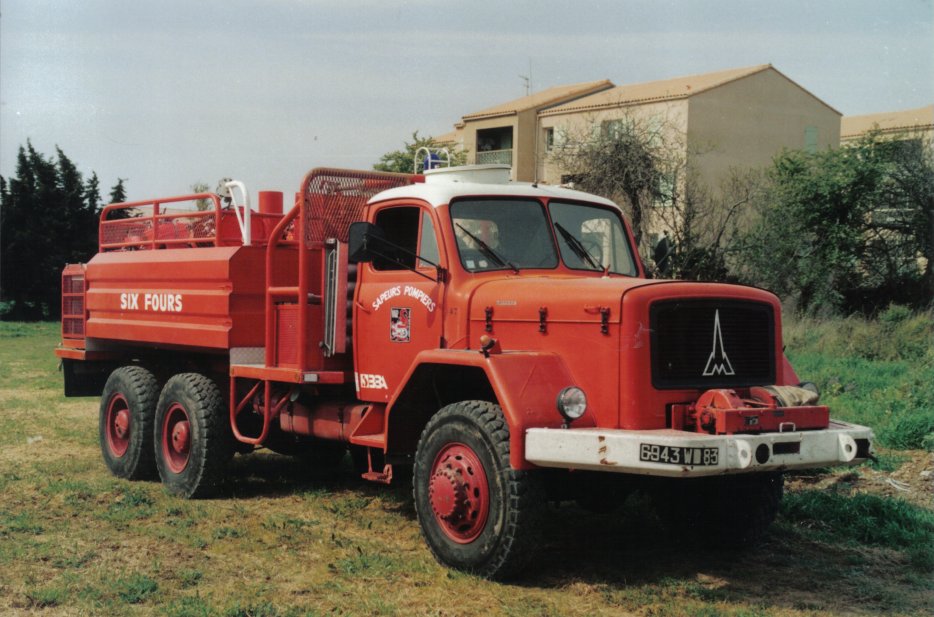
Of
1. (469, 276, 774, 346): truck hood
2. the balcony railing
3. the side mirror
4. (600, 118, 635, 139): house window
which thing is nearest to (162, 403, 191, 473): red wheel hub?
the side mirror

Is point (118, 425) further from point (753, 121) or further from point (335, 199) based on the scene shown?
point (753, 121)

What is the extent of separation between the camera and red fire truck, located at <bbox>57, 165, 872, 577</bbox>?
20.0ft

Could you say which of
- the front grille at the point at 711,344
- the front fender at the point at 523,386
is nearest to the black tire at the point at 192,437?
the front fender at the point at 523,386

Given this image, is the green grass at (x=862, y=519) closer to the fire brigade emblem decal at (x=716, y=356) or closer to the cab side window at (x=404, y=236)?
the fire brigade emblem decal at (x=716, y=356)

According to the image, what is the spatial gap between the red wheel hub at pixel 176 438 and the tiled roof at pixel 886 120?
26.2 metres

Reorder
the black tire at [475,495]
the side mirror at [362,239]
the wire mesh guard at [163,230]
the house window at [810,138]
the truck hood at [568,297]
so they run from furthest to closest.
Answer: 1. the house window at [810,138]
2. the wire mesh guard at [163,230]
3. the side mirror at [362,239]
4. the truck hood at [568,297]
5. the black tire at [475,495]

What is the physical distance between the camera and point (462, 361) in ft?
21.1

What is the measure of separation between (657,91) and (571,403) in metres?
34.5

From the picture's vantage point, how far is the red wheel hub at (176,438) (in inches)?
368

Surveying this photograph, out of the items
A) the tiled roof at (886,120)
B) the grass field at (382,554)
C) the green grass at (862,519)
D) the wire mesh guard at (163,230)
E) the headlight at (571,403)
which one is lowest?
the grass field at (382,554)

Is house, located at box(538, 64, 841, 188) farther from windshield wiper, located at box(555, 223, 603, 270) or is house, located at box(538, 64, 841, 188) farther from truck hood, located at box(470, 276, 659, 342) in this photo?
truck hood, located at box(470, 276, 659, 342)

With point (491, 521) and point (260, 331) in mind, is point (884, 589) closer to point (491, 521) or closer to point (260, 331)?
point (491, 521)

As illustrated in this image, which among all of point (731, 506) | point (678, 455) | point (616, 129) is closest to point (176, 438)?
point (731, 506)

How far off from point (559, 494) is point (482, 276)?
59.5 inches
